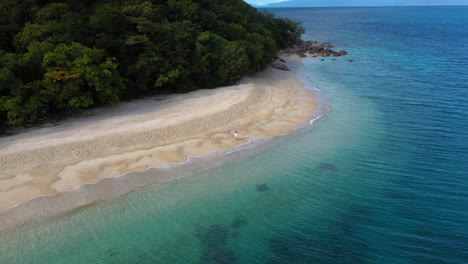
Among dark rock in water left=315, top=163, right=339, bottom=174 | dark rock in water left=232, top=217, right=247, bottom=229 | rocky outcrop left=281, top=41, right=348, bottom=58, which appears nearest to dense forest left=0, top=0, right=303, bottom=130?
dark rock in water left=232, top=217, right=247, bottom=229

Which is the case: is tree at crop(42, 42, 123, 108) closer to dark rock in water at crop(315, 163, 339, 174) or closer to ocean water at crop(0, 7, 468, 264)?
ocean water at crop(0, 7, 468, 264)

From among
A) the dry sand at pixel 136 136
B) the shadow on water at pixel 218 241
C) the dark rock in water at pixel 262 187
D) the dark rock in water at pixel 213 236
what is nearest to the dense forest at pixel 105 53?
the dry sand at pixel 136 136

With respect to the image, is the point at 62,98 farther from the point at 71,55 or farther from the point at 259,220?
the point at 259,220

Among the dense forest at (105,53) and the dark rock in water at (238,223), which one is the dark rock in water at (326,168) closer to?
the dark rock in water at (238,223)

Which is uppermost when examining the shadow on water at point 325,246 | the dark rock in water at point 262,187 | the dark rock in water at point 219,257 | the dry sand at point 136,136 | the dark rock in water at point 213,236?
the dry sand at point 136,136

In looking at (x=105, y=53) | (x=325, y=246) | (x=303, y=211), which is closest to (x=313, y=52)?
(x=105, y=53)

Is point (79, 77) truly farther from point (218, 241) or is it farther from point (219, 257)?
point (219, 257)
